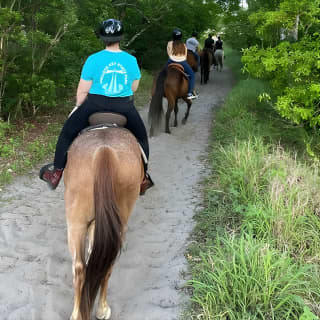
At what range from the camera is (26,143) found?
270 inches

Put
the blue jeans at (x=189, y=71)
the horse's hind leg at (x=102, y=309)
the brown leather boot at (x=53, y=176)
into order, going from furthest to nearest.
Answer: the blue jeans at (x=189, y=71) < the brown leather boot at (x=53, y=176) < the horse's hind leg at (x=102, y=309)

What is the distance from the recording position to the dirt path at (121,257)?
302 cm

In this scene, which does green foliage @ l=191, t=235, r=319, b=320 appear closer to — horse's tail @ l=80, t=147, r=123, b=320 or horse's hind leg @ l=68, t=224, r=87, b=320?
horse's tail @ l=80, t=147, r=123, b=320

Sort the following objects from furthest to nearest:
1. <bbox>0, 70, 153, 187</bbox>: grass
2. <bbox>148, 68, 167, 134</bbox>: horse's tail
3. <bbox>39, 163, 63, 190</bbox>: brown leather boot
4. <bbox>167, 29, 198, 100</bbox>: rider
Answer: <bbox>167, 29, 198, 100</bbox>: rider < <bbox>148, 68, 167, 134</bbox>: horse's tail < <bbox>0, 70, 153, 187</bbox>: grass < <bbox>39, 163, 63, 190</bbox>: brown leather boot

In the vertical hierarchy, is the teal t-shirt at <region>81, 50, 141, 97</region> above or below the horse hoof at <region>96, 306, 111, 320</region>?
above

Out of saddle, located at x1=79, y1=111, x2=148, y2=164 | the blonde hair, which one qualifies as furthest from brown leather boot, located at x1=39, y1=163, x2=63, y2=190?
the blonde hair

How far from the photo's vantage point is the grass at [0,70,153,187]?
580 cm

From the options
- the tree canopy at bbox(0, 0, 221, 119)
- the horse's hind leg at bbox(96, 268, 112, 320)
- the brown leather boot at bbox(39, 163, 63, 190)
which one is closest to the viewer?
the horse's hind leg at bbox(96, 268, 112, 320)

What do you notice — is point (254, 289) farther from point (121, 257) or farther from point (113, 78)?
point (113, 78)

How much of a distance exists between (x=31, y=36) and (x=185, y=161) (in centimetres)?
391

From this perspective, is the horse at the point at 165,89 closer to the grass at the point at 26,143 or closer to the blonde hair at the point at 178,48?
the blonde hair at the point at 178,48

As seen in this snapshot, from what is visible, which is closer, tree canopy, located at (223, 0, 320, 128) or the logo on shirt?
the logo on shirt

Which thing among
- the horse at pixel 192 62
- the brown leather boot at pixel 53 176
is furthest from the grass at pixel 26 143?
the horse at pixel 192 62

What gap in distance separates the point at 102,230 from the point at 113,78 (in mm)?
1439
